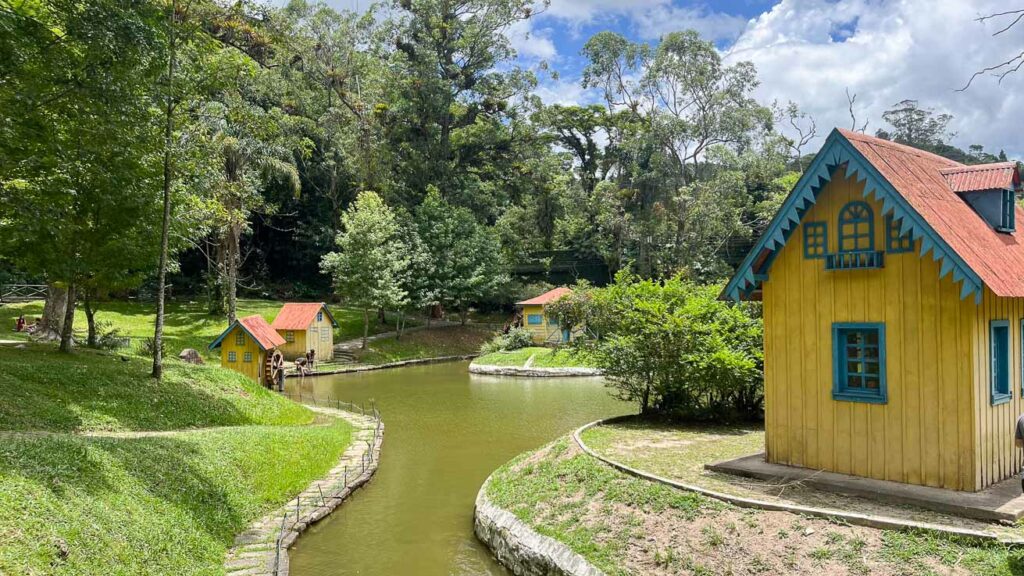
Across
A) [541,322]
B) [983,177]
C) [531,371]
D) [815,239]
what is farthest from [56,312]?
[541,322]

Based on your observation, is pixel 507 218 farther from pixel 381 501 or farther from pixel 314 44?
pixel 381 501

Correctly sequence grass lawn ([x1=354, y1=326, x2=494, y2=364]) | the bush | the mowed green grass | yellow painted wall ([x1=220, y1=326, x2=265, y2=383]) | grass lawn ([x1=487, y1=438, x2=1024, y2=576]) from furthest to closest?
the bush, grass lawn ([x1=354, y1=326, x2=494, y2=364]), the mowed green grass, yellow painted wall ([x1=220, y1=326, x2=265, y2=383]), grass lawn ([x1=487, y1=438, x2=1024, y2=576])

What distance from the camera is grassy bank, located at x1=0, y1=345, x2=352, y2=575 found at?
295 inches

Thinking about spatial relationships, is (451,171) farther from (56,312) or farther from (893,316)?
(893,316)

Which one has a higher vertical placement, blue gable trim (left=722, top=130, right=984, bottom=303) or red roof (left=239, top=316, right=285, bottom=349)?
blue gable trim (left=722, top=130, right=984, bottom=303)

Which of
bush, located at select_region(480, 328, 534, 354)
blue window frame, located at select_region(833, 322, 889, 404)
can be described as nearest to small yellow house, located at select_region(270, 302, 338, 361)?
bush, located at select_region(480, 328, 534, 354)

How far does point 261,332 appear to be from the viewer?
29562 millimetres

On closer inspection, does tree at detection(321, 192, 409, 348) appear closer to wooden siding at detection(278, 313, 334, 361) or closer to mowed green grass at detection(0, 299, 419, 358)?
wooden siding at detection(278, 313, 334, 361)

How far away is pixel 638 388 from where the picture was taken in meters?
17.2

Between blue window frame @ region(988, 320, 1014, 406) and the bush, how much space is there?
33.4 meters

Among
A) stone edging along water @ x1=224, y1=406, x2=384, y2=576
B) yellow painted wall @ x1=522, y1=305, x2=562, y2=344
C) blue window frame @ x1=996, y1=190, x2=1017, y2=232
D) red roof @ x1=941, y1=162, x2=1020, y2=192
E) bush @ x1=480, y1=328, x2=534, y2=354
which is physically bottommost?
stone edging along water @ x1=224, y1=406, x2=384, y2=576

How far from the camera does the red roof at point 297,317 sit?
121ft

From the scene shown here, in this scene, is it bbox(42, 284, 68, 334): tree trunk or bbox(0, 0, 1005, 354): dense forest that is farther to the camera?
bbox(0, 0, 1005, 354): dense forest

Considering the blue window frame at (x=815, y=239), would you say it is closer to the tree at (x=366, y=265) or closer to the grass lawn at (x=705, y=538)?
the grass lawn at (x=705, y=538)
